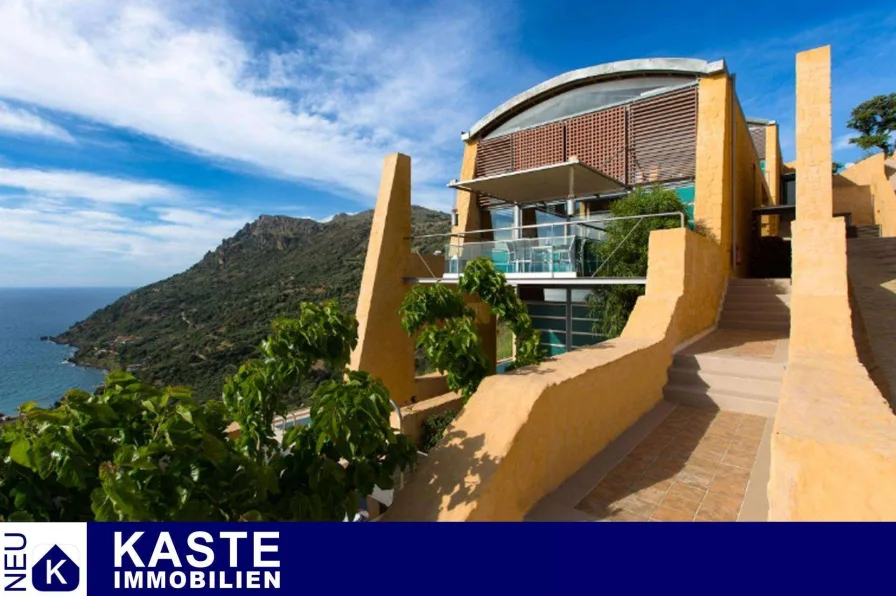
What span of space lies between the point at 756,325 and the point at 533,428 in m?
7.61

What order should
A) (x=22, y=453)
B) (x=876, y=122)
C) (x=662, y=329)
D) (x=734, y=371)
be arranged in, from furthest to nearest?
1. (x=876, y=122)
2. (x=662, y=329)
3. (x=734, y=371)
4. (x=22, y=453)

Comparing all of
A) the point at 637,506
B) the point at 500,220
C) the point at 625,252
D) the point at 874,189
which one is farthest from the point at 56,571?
the point at 874,189

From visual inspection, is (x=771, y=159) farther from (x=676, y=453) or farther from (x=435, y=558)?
(x=435, y=558)

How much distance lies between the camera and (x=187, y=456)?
1.88 metres

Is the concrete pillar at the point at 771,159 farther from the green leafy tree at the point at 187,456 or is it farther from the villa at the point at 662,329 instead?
the green leafy tree at the point at 187,456

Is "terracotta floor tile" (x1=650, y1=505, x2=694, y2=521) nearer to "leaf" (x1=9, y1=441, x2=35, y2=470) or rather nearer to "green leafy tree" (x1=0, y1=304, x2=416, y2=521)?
"green leafy tree" (x1=0, y1=304, x2=416, y2=521)

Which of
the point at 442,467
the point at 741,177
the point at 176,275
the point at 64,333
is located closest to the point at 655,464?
the point at 442,467

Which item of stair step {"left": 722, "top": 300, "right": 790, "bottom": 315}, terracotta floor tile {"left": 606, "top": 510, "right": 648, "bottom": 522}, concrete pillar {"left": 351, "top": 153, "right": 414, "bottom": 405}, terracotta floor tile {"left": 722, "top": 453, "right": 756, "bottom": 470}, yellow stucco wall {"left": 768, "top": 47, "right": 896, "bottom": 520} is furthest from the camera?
concrete pillar {"left": 351, "top": 153, "right": 414, "bottom": 405}

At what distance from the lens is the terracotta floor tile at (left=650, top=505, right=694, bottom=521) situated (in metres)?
3.14

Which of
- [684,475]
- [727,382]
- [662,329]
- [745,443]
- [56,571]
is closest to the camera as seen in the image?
[56,571]

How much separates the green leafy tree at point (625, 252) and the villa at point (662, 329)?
1.56 feet

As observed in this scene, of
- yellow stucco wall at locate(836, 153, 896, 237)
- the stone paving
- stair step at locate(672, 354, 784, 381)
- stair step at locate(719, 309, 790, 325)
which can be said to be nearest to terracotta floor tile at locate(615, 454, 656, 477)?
stair step at locate(672, 354, 784, 381)

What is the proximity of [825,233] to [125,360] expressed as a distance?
47.6 metres

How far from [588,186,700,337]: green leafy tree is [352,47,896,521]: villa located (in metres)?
0.47
